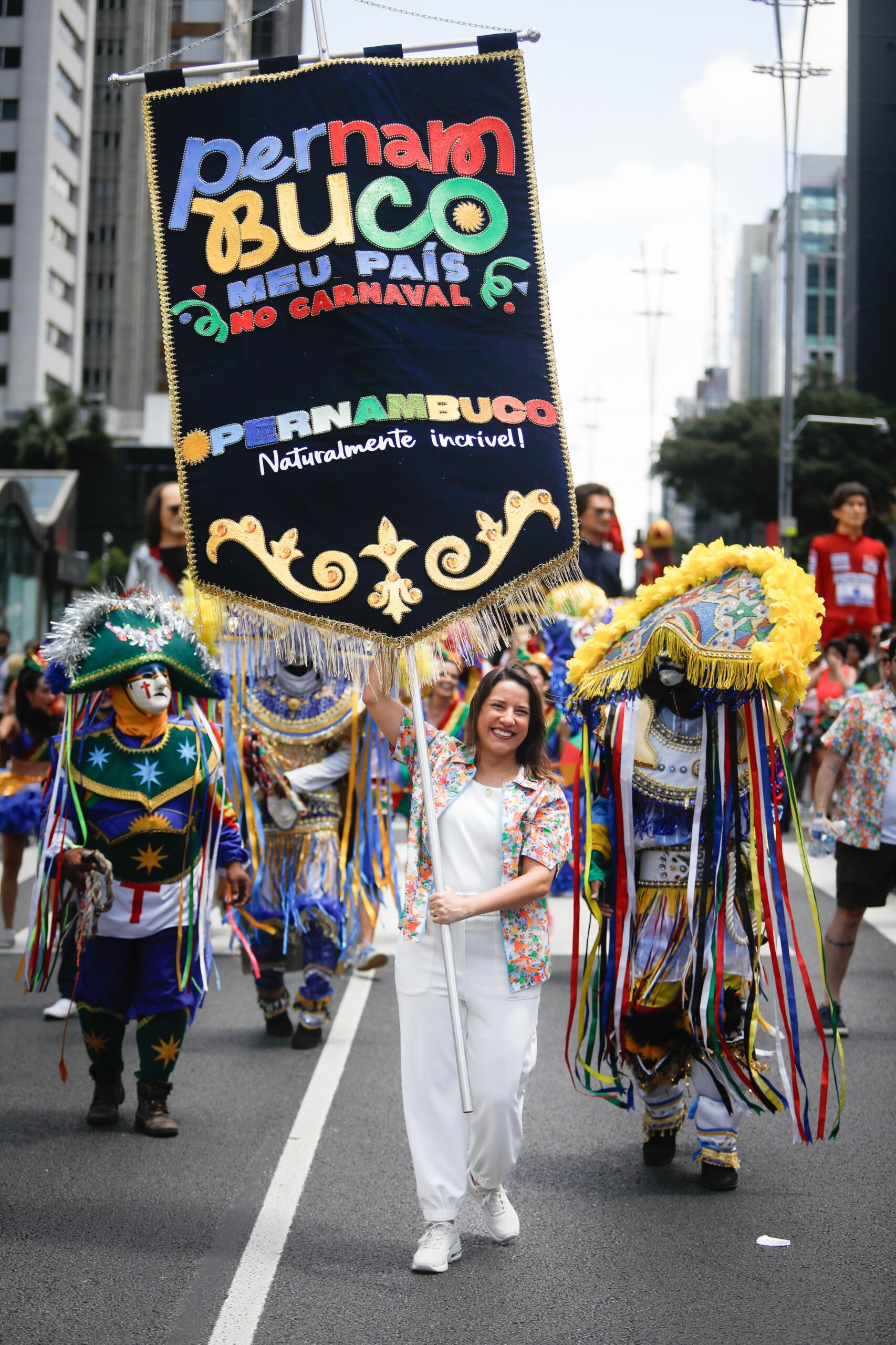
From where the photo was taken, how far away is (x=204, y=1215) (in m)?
4.66

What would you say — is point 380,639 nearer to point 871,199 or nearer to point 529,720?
point 529,720

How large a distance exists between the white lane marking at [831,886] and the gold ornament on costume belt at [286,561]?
14.6 ft

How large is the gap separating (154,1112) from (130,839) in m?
0.97

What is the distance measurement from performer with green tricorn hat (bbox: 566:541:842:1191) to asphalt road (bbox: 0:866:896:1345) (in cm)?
32

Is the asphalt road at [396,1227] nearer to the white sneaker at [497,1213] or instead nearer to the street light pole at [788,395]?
the white sneaker at [497,1213]

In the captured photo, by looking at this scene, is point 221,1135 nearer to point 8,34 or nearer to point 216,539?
point 216,539

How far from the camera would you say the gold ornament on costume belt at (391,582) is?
470cm

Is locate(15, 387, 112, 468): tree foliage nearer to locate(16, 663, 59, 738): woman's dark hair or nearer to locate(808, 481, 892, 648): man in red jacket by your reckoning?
locate(808, 481, 892, 648): man in red jacket

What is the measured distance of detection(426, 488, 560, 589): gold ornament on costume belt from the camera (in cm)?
476

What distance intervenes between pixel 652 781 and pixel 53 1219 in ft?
7.44

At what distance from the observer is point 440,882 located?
4254 millimetres

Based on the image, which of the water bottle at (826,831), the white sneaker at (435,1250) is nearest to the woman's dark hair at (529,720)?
the white sneaker at (435,1250)

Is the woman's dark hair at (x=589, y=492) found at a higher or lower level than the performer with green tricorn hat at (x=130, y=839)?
higher

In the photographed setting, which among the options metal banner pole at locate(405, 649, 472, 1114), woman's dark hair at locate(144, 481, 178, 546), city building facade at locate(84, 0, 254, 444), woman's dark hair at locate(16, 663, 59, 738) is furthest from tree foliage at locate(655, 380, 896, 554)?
metal banner pole at locate(405, 649, 472, 1114)
